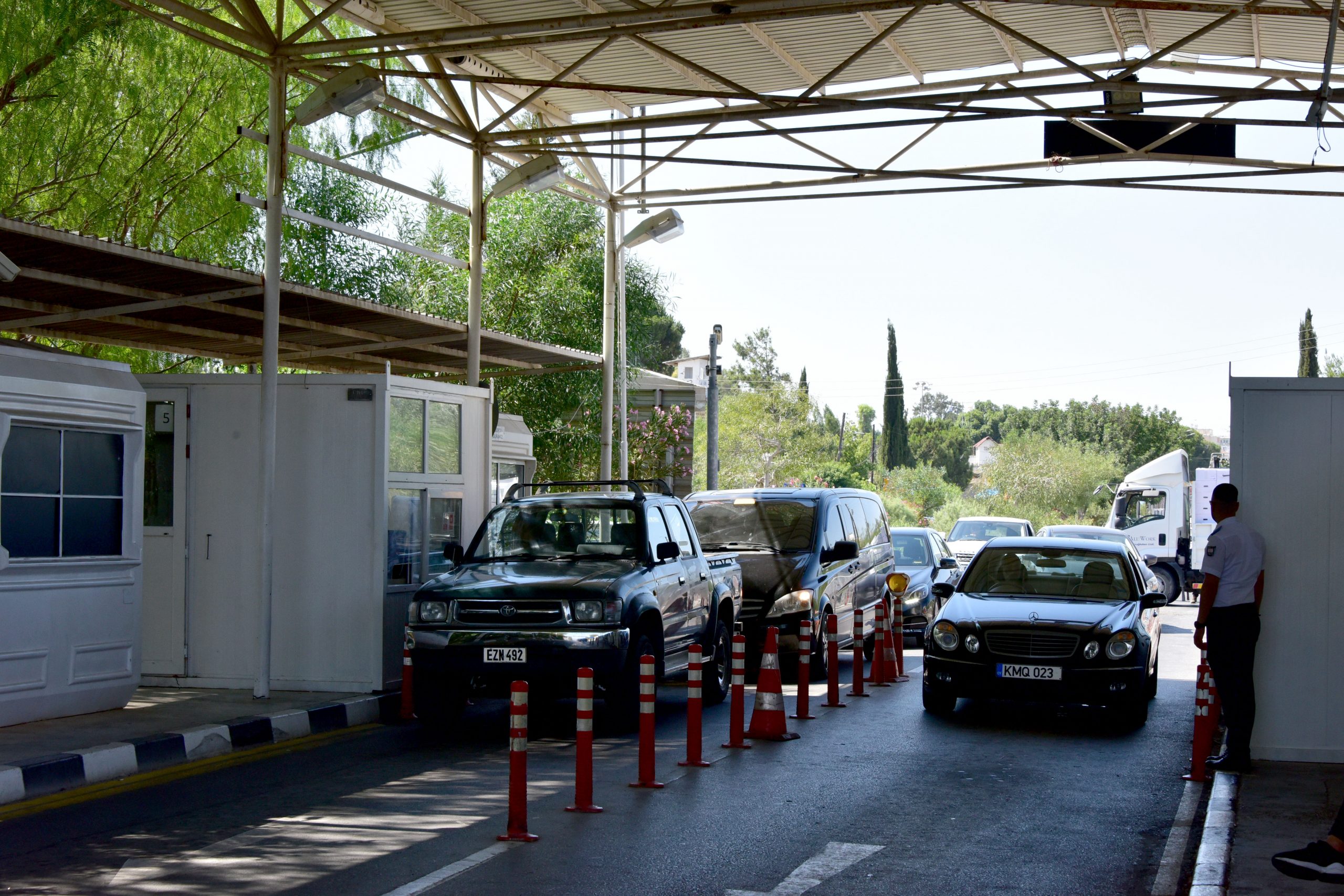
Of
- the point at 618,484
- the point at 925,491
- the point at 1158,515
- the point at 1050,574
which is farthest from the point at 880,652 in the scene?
the point at 925,491

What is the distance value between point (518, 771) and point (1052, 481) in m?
61.3

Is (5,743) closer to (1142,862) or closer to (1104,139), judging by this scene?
(1142,862)

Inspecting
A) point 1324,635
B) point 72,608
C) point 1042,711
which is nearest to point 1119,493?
point 1042,711

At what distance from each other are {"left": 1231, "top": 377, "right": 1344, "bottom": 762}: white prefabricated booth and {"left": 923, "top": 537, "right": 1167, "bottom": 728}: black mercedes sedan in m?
1.83

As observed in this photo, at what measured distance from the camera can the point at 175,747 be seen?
942cm

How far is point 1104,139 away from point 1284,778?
8.97 meters

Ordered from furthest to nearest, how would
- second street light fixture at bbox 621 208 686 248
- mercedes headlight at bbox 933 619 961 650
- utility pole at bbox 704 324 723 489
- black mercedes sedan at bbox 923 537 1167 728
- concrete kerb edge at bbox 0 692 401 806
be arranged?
utility pole at bbox 704 324 723 489 → second street light fixture at bbox 621 208 686 248 → mercedes headlight at bbox 933 619 961 650 → black mercedes sedan at bbox 923 537 1167 728 → concrete kerb edge at bbox 0 692 401 806

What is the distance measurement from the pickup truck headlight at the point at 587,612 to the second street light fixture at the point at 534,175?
680 cm

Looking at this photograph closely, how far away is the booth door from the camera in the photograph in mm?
12305

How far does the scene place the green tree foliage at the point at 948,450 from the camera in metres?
107

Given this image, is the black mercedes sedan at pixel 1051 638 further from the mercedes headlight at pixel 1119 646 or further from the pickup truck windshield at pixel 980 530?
the pickup truck windshield at pixel 980 530

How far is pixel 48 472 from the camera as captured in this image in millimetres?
10359

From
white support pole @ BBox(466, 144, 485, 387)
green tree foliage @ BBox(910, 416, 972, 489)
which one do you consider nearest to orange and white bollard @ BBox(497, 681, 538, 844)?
white support pole @ BBox(466, 144, 485, 387)

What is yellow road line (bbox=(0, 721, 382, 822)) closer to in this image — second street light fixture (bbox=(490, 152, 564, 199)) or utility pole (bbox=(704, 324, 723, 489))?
second street light fixture (bbox=(490, 152, 564, 199))
